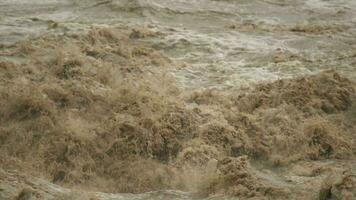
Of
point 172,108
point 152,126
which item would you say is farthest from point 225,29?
point 152,126

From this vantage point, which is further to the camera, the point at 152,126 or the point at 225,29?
the point at 225,29

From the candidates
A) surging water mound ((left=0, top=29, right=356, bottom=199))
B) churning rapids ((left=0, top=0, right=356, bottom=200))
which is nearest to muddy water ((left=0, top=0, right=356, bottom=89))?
churning rapids ((left=0, top=0, right=356, bottom=200))

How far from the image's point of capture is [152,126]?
11977 millimetres

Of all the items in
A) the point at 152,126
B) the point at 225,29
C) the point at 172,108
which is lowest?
the point at 152,126

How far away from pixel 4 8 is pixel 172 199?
599 inches

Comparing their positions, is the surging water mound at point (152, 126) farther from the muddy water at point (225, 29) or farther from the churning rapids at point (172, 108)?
the muddy water at point (225, 29)

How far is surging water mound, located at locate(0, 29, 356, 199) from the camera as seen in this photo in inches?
412

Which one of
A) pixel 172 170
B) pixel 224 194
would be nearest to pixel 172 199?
pixel 224 194

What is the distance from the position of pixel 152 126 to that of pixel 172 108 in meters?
0.97

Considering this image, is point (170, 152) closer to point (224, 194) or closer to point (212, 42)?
point (224, 194)

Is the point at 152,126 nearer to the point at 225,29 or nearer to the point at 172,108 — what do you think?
the point at 172,108

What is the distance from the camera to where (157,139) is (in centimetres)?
1170

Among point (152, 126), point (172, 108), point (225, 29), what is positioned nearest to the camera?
point (152, 126)

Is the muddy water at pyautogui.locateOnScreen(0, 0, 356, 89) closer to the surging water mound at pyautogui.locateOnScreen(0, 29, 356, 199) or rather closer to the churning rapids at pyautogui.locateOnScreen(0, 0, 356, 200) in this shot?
the churning rapids at pyautogui.locateOnScreen(0, 0, 356, 200)
